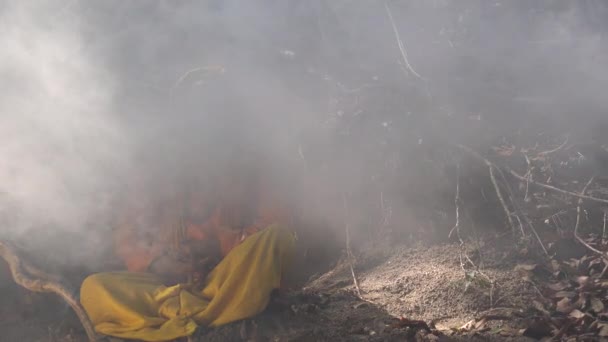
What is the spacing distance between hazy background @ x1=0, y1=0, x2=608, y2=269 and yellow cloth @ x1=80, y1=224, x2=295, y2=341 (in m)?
1.10

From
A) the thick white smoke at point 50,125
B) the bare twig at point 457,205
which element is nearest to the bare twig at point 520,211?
the bare twig at point 457,205

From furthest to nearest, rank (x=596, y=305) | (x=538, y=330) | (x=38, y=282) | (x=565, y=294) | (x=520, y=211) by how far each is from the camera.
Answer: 1. (x=38, y=282)
2. (x=520, y=211)
3. (x=565, y=294)
4. (x=596, y=305)
5. (x=538, y=330)

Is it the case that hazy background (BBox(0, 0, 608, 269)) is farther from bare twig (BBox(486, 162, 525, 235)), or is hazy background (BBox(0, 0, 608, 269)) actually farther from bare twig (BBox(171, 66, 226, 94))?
bare twig (BBox(486, 162, 525, 235))

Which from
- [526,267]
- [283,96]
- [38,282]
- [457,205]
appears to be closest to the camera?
[526,267]

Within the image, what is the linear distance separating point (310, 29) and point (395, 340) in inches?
140

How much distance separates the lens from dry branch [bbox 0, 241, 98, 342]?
3.59m

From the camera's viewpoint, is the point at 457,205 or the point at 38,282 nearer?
the point at 38,282

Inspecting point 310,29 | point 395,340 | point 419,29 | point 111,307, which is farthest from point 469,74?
point 111,307

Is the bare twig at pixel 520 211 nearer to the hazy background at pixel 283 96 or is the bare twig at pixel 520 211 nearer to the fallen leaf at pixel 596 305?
the hazy background at pixel 283 96

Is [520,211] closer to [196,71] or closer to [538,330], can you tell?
[538,330]

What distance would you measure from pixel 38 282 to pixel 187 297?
4.23 feet

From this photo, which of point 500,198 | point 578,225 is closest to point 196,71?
point 500,198

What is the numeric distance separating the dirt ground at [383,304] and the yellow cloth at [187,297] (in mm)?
126

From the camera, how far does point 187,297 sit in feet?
11.5
